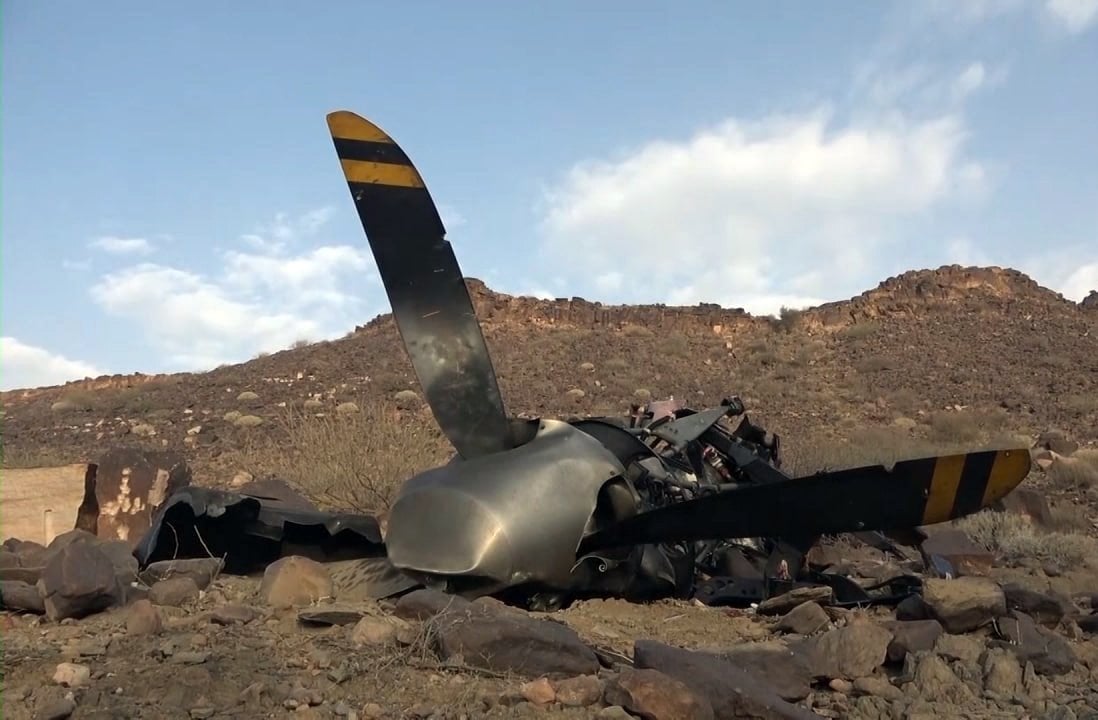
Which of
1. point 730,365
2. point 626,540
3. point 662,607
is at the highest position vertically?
point 730,365

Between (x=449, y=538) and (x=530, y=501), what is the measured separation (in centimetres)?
40

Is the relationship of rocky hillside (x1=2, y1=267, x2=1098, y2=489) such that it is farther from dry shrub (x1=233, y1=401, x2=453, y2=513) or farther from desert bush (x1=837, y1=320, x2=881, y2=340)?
dry shrub (x1=233, y1=401, x2=453, y2=513)

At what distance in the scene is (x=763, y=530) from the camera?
403 cm

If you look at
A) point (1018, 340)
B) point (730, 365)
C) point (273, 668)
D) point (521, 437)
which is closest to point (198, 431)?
point (521, 437)

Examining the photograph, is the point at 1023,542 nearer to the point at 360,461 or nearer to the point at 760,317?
the point at 360,461

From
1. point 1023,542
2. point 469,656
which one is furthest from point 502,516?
point 1023,542

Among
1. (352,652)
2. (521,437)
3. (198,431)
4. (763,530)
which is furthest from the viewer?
(198,431)

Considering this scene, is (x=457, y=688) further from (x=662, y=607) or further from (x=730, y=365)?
(x=730, y=365)

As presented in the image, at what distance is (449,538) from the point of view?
400 cm

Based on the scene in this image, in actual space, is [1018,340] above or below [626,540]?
above

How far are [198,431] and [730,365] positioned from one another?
2047cm

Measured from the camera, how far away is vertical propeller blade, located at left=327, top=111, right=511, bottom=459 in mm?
4508

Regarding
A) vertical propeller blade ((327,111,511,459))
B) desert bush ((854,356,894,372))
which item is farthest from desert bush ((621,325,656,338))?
vertical propeller blade ((327,111,511,459))

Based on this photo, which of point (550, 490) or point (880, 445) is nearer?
point (550, 490)
